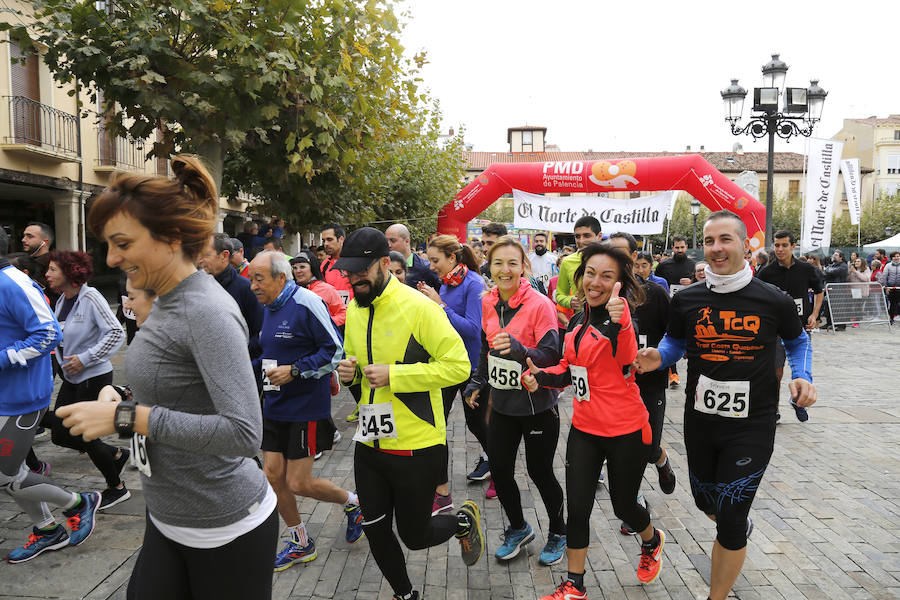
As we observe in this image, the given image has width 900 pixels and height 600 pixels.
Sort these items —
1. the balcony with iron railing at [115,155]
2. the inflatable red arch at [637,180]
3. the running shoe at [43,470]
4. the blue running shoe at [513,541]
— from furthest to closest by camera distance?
the balcony with iron railing at [115,155]
the inflatable red arch at [637,180]
the running shoe at [43,470]
the blue running shoe at [513,541]

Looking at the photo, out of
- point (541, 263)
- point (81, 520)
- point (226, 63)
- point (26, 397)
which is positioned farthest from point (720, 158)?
point (26, 397)

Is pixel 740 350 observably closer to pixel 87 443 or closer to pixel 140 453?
pixel 140 453

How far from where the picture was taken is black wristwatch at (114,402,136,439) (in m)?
1.82

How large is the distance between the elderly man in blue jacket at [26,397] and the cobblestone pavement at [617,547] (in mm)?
145

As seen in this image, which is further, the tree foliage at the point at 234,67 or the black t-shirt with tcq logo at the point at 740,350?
the tree foliage at the point at 234,67

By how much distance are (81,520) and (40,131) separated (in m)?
14.6

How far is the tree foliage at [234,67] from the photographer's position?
6.90 meters

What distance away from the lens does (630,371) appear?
355cm

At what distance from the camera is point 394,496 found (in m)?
3.15

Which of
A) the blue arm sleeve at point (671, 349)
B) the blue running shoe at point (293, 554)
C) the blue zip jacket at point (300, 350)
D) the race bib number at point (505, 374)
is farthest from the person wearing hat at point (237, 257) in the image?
the blue arm sleeve at point (671, 349)

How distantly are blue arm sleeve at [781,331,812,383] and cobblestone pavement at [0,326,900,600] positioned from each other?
129 cm

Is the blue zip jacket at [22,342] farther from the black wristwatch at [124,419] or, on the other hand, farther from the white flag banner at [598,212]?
the white flag banner at [598,212]

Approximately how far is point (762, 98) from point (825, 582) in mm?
10939

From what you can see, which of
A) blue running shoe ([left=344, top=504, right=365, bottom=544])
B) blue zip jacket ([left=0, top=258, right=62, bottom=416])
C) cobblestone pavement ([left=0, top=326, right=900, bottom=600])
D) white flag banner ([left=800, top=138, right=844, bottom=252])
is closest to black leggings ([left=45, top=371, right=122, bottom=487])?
cobblestone pavement ([left=0, top=326, right=900, bottom=600])
